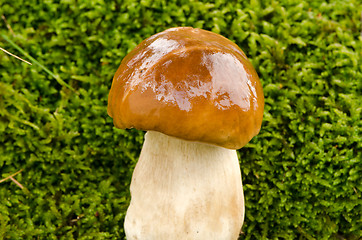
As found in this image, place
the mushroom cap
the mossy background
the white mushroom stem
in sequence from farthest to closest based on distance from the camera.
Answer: the mossy background
the white mushroom stem
the mushroom cap

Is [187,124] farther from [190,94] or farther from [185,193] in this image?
[185,193]

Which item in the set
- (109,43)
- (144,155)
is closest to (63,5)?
(109,43)

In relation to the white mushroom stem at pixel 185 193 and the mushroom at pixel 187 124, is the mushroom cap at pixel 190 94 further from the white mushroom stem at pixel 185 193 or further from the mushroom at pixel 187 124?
the white mushroom stem at pixel 185 193

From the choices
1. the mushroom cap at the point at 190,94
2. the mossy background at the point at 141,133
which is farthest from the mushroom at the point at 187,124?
the mossy background at the point at 141,133

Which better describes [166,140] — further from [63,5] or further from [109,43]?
[63,5]

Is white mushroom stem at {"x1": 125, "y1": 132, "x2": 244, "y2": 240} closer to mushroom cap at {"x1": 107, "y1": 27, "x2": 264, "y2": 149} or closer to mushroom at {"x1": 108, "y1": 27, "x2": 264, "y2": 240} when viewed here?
mushroom at {"x1": 108, "y1": 27, "x2": 264, "y2": 240}

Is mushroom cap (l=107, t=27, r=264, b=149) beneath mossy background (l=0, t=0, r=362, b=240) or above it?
above

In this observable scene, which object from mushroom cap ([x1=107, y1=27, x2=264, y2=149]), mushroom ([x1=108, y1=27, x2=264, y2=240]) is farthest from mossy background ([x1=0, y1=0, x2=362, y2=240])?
mushroom cap ([x1=107, y1=27, x2=264, y2=149])
